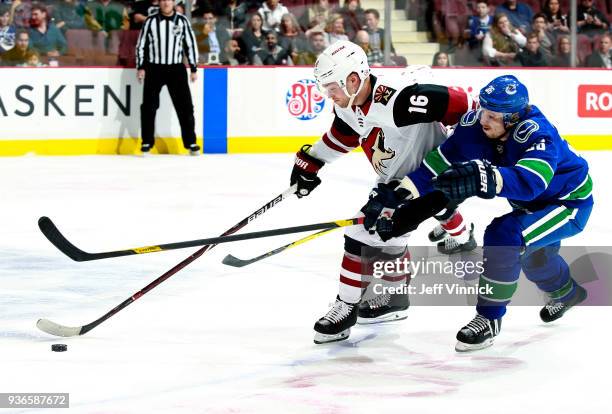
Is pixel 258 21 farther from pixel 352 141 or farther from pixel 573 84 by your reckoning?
pixel 352 141

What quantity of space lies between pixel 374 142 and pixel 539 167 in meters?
0.77

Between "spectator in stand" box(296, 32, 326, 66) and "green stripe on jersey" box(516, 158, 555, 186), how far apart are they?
6.55 m

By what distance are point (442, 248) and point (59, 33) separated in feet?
16.4

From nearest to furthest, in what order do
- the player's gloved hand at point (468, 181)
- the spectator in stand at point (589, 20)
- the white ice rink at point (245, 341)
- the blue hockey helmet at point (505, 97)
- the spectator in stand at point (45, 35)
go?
the white ice rink at point (245, 341), the player's gloved hand at point (468, 181), the blue hockey helmet at point (505, 97), the spectator in stand at point (45, 35), the spectator in stand at point (589, 20)

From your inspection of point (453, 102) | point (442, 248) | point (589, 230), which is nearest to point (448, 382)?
point (453, 102)

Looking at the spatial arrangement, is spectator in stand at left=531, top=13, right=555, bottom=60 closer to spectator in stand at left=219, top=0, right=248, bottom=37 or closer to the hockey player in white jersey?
spectator in stand at left=219, top=0, right=248, bottom=37

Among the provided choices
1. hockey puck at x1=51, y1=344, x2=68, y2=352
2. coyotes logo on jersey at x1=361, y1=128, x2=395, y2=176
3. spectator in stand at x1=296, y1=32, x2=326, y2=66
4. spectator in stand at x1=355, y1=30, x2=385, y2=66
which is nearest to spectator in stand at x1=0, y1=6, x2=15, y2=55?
spectator in stand at x1=296, y1=32, x2=326, y2=66

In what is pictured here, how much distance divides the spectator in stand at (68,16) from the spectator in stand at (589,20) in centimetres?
443

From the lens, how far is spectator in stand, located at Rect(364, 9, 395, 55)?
10172 millimetres

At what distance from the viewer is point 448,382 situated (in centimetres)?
339

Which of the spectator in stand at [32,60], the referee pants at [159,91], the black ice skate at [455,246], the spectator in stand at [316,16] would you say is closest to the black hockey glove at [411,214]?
the black ice skate at [455,246]

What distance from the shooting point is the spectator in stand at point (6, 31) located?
30.2 ft

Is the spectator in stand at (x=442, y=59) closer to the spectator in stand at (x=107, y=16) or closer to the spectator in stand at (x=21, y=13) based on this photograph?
the spectator in stand at (x=107, y=16)

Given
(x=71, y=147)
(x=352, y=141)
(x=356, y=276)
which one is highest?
(x=352, y=141)
